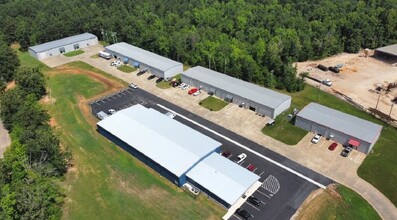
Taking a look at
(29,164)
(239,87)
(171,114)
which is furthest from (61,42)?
(29,164)

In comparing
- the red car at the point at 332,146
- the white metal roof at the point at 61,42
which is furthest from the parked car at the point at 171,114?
the white metal roof at the point at 61,42

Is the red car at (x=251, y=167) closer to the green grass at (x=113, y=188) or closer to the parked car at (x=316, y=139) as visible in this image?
the green grass at (x=113, y=188)

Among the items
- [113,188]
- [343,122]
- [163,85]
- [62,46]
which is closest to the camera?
[113,188]

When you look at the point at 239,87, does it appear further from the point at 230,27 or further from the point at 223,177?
the point at 230,27

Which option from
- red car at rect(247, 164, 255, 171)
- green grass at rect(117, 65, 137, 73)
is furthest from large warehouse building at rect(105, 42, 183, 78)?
red car at rect(247, 164, 255, 171)

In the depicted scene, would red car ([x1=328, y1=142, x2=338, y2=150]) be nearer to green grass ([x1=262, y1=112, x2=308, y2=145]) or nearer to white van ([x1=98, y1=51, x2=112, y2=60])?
green grass ([x1=262, y1=112, x2=308, y2=145])

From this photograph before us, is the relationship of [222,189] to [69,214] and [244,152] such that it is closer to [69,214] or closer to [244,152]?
[244,152]
